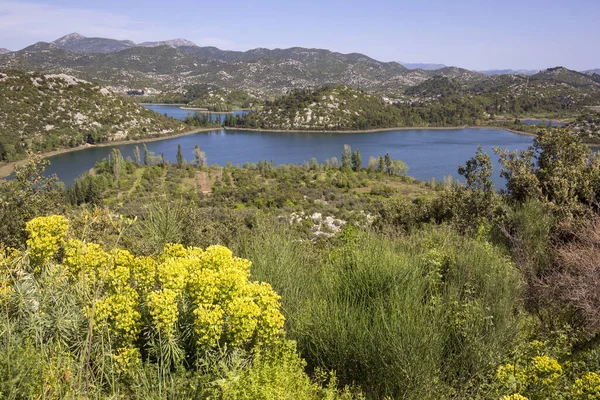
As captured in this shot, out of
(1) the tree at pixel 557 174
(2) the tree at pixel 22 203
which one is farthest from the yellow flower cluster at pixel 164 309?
(1) the tree at pixel 557 174

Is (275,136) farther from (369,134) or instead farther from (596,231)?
(596,231)

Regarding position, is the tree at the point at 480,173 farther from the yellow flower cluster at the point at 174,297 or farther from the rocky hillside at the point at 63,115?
the rocky hillside at the point at 63,115

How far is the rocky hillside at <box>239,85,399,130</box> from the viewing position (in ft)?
299

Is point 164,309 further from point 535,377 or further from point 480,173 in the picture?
point 480,173

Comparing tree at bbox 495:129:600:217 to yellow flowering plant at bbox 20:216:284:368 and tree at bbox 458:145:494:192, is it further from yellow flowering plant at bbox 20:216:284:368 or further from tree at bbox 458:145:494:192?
yellow flowering plant at bbox 20:216:284:368

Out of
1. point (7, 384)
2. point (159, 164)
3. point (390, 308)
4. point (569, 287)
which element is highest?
point (7, 384)

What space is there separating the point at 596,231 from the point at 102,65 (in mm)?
218264

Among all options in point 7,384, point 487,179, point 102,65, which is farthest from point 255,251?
point 102,65

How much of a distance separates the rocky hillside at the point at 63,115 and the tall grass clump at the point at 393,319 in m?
62.6

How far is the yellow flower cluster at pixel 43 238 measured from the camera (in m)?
2.89

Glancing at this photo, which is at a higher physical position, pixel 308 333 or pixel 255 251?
pixel 255 251

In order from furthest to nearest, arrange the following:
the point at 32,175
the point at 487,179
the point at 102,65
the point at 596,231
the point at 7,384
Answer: the point at 102,65 → the point at 487,179 → the point at 596,231 → the point at 32,175 → the point at 7,384

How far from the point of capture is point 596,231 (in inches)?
223

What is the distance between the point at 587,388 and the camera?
239cm
